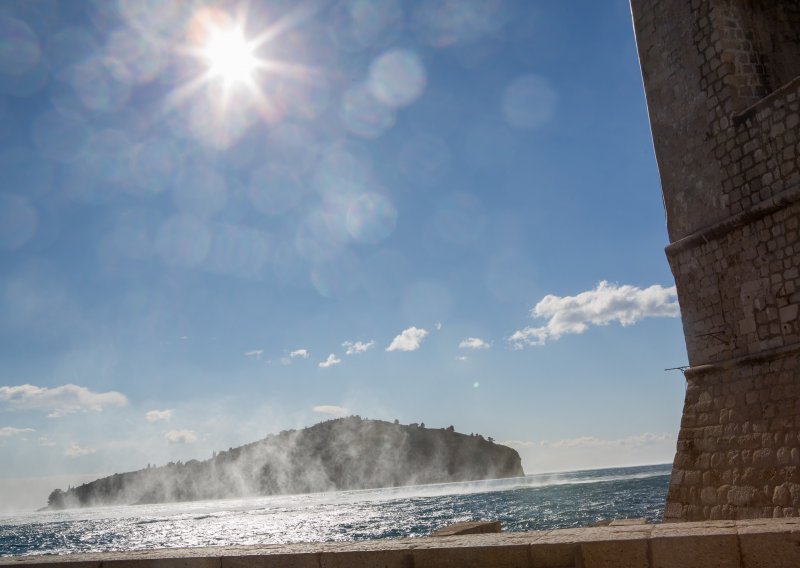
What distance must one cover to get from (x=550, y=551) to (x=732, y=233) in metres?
6.55

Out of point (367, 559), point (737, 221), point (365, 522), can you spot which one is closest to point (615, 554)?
point (367, 559)

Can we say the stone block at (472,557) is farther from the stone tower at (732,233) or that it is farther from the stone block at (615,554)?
the stone tower at (732,233)

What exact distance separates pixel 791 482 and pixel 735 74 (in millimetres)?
5545

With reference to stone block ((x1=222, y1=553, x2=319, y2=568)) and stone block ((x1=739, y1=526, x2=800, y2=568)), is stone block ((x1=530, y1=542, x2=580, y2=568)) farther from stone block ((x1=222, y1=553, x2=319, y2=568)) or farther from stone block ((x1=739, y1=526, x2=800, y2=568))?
stone block ((x1=222, y1=553, x2=319, y2=568))

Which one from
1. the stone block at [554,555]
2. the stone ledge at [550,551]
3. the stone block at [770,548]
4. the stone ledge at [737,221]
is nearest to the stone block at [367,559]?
the stone ledge at [550,551]

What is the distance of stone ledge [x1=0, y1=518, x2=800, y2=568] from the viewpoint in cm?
379

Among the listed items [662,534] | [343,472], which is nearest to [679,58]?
[662,534]

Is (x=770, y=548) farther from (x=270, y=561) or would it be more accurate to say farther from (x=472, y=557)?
(x=270, y=561)

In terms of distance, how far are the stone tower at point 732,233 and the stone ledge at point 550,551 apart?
4.26 metres

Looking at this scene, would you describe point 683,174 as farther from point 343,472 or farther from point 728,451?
point 343,472

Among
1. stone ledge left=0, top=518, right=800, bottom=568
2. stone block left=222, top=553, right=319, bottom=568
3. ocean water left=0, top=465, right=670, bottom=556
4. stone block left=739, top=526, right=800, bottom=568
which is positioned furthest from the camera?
ocean water left=0, top=465, right=670, bottom=556

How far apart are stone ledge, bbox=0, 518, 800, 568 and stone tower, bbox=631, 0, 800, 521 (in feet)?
14.0

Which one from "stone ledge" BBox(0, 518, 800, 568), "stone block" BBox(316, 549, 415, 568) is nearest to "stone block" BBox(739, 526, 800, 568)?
"stone ledge" BBox(0, 518, 800, 568)

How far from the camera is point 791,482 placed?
7465 mm
